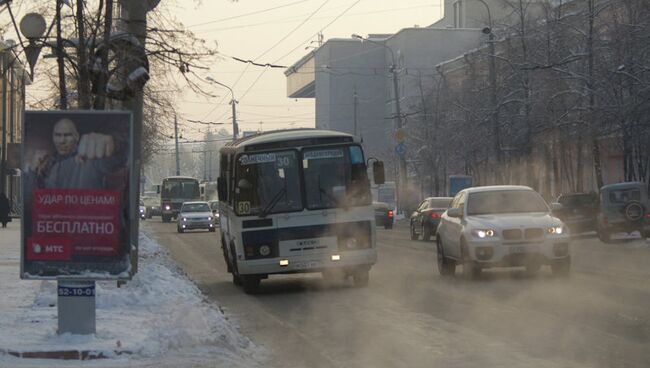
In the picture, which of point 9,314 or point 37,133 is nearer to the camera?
point 37,133

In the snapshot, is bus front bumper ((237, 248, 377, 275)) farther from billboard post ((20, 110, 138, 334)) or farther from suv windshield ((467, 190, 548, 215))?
billboard post ((20, 110, 138, 334))

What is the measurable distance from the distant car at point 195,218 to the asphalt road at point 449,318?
109ft

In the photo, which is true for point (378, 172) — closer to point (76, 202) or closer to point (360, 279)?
point (360, 279)

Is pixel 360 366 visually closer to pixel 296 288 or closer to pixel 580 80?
pixel 296 288

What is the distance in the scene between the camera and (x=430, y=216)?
40.6 meters

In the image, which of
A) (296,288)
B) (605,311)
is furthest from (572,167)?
(605,311)

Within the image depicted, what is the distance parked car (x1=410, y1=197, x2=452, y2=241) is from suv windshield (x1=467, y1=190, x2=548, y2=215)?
18.5 metres

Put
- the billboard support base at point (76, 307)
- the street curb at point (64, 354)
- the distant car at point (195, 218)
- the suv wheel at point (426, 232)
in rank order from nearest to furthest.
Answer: the street curb at point (64, 354), the billboard support base at point (76, 307), the suv wheel at point (426, 232), the distant car at point (195, 218)

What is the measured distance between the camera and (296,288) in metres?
20.9

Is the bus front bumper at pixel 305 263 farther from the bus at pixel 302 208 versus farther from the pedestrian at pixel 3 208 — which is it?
the pedestrian at pixel 3 208

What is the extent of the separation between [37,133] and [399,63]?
9718cm

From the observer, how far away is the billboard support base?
1163 centimetres

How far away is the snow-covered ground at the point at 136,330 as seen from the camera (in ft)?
35.3

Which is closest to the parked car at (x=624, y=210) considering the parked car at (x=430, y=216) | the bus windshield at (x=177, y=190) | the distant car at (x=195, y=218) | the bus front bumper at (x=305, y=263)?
the parked car at (x=430, y=216)
